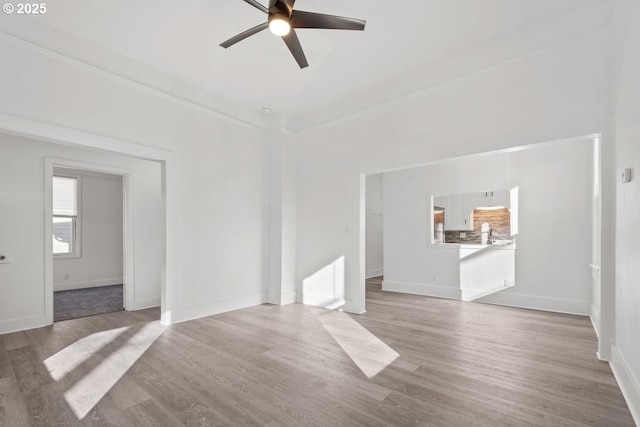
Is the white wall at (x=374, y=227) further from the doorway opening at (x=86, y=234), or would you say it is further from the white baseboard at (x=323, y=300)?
the doorway opening at (x=86, y=234)

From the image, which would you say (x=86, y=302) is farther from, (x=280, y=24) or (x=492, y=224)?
(x=492, y=224)

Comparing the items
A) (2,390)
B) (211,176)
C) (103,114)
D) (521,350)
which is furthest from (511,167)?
(2,390)

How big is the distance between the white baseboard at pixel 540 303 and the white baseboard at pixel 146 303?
5270 mm

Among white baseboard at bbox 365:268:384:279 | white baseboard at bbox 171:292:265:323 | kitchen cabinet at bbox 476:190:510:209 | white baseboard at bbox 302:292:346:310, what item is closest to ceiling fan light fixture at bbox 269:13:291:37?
white baseboard at bbox 171:292:265:323

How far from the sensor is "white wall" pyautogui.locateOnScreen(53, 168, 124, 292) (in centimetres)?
673

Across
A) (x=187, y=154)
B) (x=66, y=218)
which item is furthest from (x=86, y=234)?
(x=187, y=154)

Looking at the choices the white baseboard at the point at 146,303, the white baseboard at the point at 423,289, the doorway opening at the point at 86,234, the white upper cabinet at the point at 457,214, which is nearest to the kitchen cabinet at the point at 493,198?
the white upper cabinet at the point at 457,214

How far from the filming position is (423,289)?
6.03m

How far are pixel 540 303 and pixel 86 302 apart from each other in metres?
7.21

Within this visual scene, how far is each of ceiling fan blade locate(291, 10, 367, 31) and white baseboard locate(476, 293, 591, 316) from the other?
4.53m

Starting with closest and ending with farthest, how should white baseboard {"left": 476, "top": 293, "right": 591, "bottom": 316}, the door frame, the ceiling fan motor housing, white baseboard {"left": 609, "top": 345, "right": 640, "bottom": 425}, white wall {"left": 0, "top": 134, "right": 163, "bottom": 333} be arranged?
white baseboard {"left": 609, "top": 345, "right": 640, "bottom": 425} → the ceiling fan motor housing → white wall {"left": 0, "top": 134, "right": 163, "bottom": 333} → the door frame → white baseboard {"left": 476, "top": 293, "right": 591, "bottom": 316}

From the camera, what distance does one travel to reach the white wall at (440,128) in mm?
3033

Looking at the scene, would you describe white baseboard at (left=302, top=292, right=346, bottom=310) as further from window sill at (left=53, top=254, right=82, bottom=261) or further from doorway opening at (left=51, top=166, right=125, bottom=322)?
window sill at (left=53, top=254, right=82, bottom=261)

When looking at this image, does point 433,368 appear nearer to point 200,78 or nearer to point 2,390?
point 2,390
